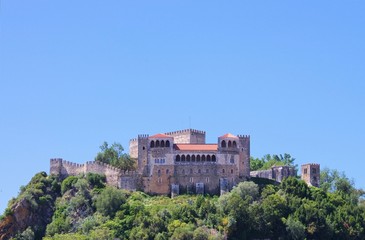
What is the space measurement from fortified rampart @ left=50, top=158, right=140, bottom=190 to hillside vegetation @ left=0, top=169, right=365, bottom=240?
1.46 metres

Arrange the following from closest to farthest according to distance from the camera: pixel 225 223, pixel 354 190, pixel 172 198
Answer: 1. pixel 225 223
2. pixel 172 198
3. pixel 354 190

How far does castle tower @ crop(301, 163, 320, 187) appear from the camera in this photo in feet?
430

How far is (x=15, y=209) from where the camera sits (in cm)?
12169

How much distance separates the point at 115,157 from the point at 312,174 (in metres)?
26.4

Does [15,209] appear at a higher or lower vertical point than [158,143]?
lower

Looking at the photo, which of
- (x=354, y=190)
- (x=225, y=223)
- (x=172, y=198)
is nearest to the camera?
(x=225, y=223)

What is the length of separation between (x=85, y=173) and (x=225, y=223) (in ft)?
75.4

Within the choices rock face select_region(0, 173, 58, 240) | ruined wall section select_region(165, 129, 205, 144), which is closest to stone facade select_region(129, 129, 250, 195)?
ruined wall section select_region(165, 129, 205, 144)

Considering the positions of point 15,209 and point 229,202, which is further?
point 15,209

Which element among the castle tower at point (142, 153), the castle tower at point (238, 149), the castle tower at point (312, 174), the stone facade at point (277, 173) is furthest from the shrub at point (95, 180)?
the castle tower at point (312, 174)

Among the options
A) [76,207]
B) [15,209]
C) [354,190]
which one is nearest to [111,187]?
[76,207]

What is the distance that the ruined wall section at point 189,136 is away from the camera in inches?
5207

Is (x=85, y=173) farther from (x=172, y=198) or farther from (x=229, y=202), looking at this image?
(x=229, y=202)

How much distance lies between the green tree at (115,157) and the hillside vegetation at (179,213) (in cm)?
409
